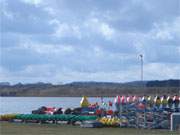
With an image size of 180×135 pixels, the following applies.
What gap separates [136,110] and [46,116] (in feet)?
20.9

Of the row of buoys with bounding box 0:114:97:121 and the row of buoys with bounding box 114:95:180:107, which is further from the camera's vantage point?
the row of buoys with bounding box 114:95:180:107

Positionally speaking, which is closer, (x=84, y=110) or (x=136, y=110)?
(x=136, y=110)

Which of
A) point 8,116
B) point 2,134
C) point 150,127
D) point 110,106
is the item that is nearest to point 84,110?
point 110,106

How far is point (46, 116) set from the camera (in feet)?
134

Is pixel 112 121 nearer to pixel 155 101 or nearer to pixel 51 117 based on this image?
pixel 51 117

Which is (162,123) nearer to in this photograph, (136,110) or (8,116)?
(136,110)

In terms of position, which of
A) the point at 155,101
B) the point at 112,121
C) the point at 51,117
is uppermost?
the point at 155,101

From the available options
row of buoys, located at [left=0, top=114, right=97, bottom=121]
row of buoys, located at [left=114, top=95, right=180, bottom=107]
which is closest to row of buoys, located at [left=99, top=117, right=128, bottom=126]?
row of buoys, located at [left=0, top=114, right=97, bottom=121]

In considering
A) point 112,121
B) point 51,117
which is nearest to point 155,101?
point 112,121

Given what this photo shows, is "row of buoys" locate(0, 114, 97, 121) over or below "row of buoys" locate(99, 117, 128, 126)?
over

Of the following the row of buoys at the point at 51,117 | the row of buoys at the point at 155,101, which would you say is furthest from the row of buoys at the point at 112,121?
the row of buoys at the point at 155,101

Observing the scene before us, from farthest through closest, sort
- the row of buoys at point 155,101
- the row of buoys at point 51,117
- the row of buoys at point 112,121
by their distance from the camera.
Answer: the row of buoys at point 155,101 → the row of buoys at point 51,117 → the row of buoys at point 112,121

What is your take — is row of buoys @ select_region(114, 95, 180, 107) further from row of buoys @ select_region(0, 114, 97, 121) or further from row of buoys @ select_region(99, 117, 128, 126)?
row of buoys @ select_region(99, 117, 128, 126)

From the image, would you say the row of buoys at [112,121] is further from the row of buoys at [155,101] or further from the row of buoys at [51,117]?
the row of buoys at [155,101]
